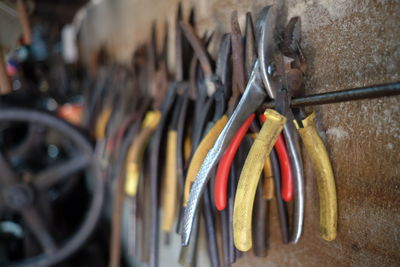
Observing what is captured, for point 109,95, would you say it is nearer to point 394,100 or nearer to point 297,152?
point 297,152

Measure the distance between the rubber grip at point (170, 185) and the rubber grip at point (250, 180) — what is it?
39 cm

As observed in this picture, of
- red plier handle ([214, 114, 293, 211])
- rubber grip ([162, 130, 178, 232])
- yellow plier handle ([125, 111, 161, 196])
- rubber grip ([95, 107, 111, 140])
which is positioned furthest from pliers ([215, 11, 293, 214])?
rubber grip ([95, 107, 111, 140])

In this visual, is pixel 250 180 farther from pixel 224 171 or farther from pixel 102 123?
pixel 102 123

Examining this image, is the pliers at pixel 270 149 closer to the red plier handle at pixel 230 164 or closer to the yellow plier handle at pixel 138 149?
the red plier handle at pixel 230 164

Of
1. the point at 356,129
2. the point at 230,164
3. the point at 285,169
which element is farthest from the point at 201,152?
the point at 356,129

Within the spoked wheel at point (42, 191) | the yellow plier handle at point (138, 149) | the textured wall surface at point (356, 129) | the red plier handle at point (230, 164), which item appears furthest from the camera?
the spoked wheel at point (42, 191)

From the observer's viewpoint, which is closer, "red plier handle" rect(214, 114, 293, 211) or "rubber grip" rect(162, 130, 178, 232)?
"red plier handle" rect(214, 114, 293, 211)

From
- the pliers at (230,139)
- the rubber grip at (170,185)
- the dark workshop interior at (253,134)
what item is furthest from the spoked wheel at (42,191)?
the pliers at (230,139)

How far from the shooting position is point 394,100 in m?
0.58

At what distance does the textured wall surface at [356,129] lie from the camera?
0.59 meters

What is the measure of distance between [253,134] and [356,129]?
207 millimetres

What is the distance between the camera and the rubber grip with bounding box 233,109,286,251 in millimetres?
620

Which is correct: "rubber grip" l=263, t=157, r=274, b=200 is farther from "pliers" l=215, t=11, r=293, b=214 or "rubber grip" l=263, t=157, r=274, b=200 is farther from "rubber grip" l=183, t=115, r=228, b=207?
"rubber grip" l=183, t=115, r=228, b=207

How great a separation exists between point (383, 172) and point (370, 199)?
0.20 feet
